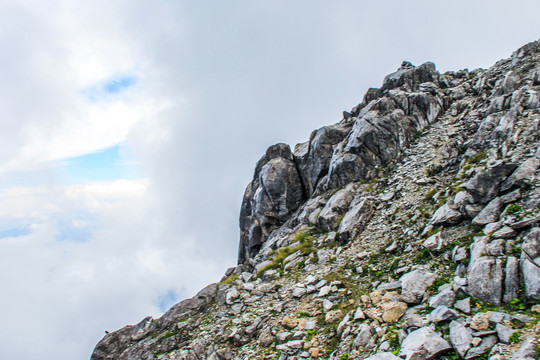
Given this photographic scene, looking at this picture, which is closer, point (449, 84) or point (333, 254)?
point (333, 254)

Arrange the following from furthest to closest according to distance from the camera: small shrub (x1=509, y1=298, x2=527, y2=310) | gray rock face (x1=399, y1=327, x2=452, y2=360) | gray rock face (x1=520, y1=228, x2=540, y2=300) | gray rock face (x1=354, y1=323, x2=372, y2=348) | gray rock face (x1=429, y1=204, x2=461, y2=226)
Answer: gray rock face (x1=429, y1=204, x2=461, y2=226), gray rock face (x1=354, y1=323, x2=372, y2=348), gray rock face (x1=520, y1=228, x2=540, y2=300), small shrub (x1=509, y1=298, x2=527, y2=310), gray rock face (x1=399, y1=327, x2=452, y2=360)

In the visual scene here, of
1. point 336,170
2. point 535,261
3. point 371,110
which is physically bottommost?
point 535,261

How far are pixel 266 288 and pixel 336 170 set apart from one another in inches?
633

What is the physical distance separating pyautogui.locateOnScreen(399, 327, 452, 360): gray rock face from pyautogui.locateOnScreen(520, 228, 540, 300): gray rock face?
148 inches

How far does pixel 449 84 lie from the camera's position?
3916 cm

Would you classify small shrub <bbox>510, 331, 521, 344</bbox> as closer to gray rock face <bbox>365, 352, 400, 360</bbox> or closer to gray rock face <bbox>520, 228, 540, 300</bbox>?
gray rock face <bbox>520, 228, 540, 300</bbox>

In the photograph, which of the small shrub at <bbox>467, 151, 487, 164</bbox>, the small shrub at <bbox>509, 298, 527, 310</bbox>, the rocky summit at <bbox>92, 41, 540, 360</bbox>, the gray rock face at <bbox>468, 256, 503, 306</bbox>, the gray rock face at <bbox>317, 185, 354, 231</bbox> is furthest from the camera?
the gray rock face at <bbox>317, 185, 354, 231</bbox>

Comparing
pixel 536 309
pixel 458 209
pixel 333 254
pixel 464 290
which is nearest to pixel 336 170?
pixel 333 254

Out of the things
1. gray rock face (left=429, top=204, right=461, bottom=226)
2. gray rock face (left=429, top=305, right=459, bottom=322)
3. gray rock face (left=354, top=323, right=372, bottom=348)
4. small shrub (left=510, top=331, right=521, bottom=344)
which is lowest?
small shrub (left=510, top=331, right=521, bottom=344)

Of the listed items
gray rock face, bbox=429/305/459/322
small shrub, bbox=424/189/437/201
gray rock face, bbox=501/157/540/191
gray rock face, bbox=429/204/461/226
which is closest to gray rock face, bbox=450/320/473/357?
gray rock face, bbox=429/305/459/322

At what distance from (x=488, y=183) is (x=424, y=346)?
11.2m

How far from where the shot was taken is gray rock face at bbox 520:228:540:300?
1026 centimetres

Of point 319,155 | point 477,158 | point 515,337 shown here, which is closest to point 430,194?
point 477,158

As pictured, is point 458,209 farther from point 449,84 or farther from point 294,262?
point 449,84
